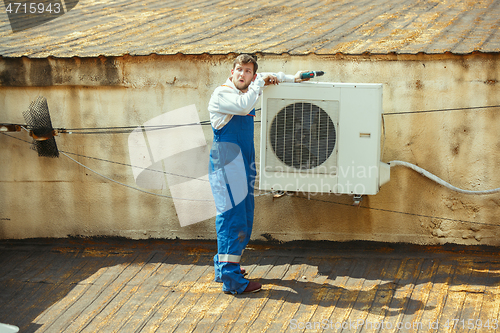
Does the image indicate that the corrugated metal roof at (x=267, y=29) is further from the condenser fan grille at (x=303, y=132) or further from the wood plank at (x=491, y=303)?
the wood plank at (x=491, y=303)

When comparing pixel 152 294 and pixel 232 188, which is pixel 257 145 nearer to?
pixel 232 188

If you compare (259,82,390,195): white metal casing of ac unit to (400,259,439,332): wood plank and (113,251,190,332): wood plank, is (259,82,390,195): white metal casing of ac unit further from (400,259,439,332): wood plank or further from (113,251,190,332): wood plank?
(113,251,190,332): wood plank

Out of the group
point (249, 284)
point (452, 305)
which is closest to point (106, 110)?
point (249, 284)

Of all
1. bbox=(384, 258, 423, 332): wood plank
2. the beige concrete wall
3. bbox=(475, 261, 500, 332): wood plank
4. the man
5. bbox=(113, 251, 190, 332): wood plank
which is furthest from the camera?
the beige concrete wall

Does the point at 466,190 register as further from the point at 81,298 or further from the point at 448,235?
the point at 81,298

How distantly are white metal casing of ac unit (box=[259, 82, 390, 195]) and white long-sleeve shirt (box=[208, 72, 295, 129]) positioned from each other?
260mm

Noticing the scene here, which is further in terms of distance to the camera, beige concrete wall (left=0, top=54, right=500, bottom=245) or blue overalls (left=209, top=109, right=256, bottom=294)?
beige concrete wall (left=0, top=54, right=500, bottom=245)

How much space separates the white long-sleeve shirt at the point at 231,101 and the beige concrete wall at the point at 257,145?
2.96 ft

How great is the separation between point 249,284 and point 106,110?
247 cm

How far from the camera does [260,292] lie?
4.17 m

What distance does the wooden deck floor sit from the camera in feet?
12.2

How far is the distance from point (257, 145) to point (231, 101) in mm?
1220

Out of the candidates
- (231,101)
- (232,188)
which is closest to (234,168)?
(232,188)

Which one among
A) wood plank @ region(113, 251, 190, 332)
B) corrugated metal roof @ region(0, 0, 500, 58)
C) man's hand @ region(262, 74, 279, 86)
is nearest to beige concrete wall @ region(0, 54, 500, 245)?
corrugated metal roof @ region(0, 0, 500, 58)
